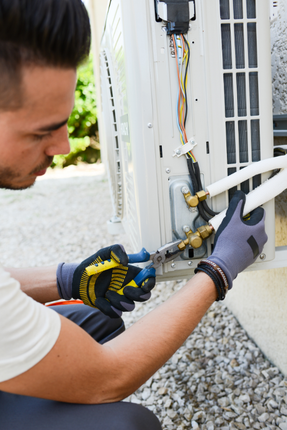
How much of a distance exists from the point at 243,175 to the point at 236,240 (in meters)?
0.22

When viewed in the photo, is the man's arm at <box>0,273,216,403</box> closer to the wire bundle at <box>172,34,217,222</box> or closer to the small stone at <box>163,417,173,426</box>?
the wire bundle at <box>172,34,217,222</box>

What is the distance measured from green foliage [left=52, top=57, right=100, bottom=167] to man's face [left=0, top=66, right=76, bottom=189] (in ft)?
30.6

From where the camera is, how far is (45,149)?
93 centimetres

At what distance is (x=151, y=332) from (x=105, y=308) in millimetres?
294

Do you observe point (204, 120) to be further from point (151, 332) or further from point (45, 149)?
point (151, 332)

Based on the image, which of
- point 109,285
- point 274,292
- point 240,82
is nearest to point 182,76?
point 240,82

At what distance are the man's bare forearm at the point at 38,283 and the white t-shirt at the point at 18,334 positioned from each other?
21.8 inches

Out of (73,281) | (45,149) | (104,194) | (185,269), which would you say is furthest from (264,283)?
(104,194)

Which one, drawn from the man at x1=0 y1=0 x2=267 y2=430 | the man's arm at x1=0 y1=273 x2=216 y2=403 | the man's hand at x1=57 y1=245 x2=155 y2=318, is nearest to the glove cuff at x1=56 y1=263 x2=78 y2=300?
the man's hand at x1=57 y1=245 x2=155 y2=318

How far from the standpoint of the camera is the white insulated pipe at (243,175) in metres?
1.18

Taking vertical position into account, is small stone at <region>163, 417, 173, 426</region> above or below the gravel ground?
below

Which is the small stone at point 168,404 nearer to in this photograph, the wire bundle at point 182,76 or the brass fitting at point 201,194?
the brass fitting at point 201,194

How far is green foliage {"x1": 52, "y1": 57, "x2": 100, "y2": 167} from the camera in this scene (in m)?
9.75

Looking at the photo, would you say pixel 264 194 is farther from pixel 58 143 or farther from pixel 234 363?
pixel 234 363
